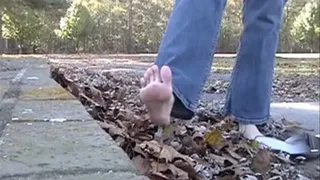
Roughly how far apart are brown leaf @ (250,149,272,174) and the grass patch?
0.39 metres

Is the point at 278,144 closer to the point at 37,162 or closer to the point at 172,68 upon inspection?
the point at 172,68

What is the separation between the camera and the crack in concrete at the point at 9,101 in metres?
1.03

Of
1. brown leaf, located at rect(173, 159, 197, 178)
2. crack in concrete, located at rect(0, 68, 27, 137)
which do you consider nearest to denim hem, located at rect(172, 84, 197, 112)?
brown leaf, located at rect(173, 159, 197, 178)

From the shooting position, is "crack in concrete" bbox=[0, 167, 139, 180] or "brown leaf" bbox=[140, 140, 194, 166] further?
"brown leaf" bbox=[140, 140, 194, 166]

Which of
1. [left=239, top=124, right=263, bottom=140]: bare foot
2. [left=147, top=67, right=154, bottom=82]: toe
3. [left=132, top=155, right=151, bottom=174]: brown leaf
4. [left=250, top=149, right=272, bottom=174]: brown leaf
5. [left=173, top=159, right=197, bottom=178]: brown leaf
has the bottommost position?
[left=250, top=149, right=272, bottom=174]: brown leaf

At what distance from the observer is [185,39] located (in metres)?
1.03

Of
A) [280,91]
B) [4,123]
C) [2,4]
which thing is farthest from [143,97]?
[2,4]

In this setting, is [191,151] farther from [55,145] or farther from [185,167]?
[55,145]

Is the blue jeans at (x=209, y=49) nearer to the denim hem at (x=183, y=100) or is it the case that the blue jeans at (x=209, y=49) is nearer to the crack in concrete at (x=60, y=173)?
the denim hem at (x=183, y=100)

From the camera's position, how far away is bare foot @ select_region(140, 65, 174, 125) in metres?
0.95

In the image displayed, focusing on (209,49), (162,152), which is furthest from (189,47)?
(162,152)

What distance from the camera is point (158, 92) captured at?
0.95 metres

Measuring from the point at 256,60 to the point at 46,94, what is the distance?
1.41ft

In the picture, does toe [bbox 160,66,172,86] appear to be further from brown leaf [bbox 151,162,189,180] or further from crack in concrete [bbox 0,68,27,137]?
crack in concrete [bbox 0,68,27,137]
